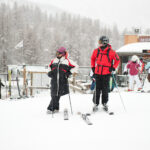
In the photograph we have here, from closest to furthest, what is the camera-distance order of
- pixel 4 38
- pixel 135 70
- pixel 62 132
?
pixel 62 132, pixel 135 70, pixel 4 38

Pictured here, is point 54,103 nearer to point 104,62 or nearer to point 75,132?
point 75,132

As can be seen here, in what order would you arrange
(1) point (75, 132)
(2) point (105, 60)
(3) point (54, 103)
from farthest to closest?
(3) point (54, 103), (2) point (105, 60), (1) point (75, 132)

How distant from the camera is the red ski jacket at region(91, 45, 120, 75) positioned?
4.37 metres

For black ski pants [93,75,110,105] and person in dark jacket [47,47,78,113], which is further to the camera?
black ski pants [93,75,110,105]

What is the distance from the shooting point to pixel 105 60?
4379mm

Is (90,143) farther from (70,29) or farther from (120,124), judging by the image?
(70,29)

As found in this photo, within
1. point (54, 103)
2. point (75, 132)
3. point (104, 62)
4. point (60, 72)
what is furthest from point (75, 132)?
point (104, 62)

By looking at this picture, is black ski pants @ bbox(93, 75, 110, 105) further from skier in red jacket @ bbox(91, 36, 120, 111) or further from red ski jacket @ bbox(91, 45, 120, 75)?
red ski jacket @ bbox(91, 45, 120, 75)

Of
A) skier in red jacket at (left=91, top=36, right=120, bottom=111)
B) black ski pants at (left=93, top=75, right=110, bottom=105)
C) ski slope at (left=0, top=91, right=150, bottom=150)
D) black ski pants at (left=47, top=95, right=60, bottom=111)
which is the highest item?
skier in red jacket at (left=91, top=36, right=120, bottom=111)

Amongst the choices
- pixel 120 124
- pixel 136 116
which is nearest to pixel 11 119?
pixel 120 124

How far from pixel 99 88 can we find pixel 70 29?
301ft

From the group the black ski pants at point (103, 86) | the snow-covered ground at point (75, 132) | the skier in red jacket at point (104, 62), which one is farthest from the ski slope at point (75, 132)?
the skier in red jacket at point (104, 62)

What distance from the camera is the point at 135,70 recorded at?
8.88 metres

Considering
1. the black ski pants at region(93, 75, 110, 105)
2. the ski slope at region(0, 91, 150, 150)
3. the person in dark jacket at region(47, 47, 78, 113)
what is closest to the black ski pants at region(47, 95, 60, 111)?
the person in dark jacket at region(47, 47, 78, 113)
